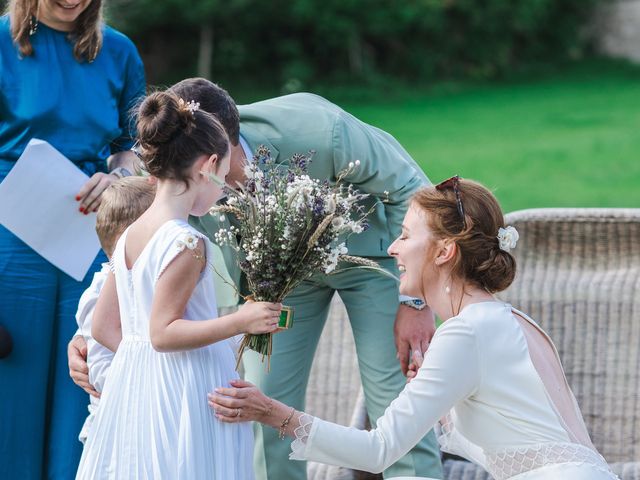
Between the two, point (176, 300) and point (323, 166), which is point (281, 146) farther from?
point (176, 300)

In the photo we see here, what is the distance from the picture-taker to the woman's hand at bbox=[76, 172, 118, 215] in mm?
3887

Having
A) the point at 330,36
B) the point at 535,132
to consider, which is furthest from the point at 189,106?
the point at 330,36

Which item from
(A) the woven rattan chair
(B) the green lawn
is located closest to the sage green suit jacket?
(A) the woven rattan chair

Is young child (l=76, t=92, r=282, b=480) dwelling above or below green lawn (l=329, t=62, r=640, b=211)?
below

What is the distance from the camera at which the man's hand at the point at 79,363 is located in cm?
359

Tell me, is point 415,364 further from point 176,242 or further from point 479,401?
point 176,242

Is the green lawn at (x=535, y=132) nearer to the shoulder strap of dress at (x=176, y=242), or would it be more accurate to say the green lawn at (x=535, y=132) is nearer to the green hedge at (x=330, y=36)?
the green hedge at (x=330, y=36)

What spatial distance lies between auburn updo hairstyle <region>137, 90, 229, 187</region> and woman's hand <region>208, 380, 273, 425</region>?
0.55 m

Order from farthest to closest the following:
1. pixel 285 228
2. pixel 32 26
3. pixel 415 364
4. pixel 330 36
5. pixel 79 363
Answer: pixel 330 36 → pixel 32 26 → pixel 79 363 → pixel 415 364 → pixel 285 228

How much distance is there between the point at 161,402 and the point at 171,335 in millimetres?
214

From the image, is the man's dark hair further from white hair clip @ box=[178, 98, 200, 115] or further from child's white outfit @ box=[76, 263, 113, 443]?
child's white outfit @ box=[76, 263, 113, 443]

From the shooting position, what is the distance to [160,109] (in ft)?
9.69

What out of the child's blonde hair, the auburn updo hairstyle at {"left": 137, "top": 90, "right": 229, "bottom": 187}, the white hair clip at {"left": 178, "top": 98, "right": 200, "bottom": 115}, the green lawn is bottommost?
the child's blonde hair

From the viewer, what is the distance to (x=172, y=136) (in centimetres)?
295
